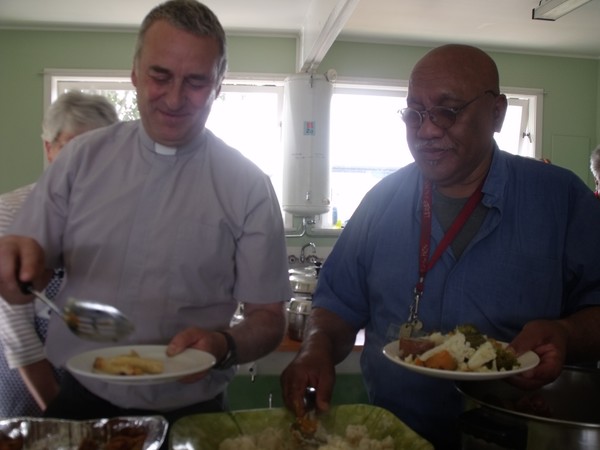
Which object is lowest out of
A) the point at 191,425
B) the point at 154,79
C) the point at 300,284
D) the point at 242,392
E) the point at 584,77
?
the point at 242,392

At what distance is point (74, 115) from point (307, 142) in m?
2.76

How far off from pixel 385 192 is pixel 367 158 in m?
3.99

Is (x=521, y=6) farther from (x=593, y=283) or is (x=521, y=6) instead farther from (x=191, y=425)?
(x=191, y=425)

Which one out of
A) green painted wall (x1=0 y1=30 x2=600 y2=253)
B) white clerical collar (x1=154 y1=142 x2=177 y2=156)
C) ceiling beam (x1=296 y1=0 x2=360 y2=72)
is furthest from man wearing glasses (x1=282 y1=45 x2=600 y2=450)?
green painted wall (x1=0 y1=30 x2=600 y2=253)

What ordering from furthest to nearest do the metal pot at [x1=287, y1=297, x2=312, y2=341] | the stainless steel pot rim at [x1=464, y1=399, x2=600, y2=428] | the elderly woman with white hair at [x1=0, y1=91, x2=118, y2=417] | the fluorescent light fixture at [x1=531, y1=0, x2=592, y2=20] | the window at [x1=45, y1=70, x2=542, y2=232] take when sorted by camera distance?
the window at [x1=45, y1=70, x2=542, y2=232]
the fluorescent light fixture at [x1=531, y1=0, x2=592, y2=20]
the metal pot at [x1=287, y1=297, x2=312, y2=341]
the elderly woman with white hair at [x1=0, y1=91, x2=118, y2=417]
the stainless steel pot rim at [x1=464, y1=399, x2=600, y2=428]

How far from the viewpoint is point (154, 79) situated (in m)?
1.31

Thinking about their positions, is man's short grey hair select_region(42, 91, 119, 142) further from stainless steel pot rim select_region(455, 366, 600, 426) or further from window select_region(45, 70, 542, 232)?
window select_region(45, 70, 542, 232)

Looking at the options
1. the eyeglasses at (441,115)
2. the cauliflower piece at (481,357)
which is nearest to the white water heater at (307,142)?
the eyeglasses at (441,115)

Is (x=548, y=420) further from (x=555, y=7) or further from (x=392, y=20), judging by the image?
(x=392, y=20)

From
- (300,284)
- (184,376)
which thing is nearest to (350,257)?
(184,376)

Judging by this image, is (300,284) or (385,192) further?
(300,284)

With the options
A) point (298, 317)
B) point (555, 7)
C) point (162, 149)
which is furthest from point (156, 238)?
point (555, 7)

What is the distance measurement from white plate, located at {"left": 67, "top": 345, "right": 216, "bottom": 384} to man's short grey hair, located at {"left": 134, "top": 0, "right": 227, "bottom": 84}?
67cm

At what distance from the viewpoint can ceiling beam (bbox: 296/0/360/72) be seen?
332cm
